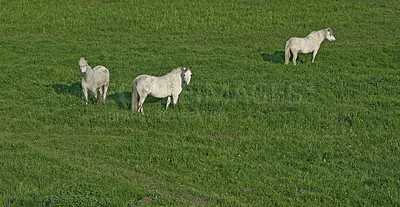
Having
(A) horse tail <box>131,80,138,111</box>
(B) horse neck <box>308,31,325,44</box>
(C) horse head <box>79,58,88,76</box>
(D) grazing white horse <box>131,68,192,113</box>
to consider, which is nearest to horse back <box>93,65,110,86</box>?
(C) horse head <box>79,58,88,76</box>

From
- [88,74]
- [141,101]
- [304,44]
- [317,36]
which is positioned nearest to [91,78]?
[88,74]

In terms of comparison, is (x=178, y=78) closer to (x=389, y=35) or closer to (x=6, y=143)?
(x=6, y=143)

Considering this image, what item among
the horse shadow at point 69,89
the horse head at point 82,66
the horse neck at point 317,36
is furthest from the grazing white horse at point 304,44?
the horse head at point 82,66

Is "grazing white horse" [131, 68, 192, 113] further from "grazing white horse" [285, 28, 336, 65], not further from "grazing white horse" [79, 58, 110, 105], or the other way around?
"grazing white horse" [285, 28, 336, 65]

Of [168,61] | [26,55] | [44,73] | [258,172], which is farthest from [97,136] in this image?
[26,55]

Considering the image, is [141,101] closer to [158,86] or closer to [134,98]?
[134,98]

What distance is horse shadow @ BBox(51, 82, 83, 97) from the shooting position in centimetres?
1698

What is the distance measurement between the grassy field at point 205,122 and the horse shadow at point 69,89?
0.10 metres

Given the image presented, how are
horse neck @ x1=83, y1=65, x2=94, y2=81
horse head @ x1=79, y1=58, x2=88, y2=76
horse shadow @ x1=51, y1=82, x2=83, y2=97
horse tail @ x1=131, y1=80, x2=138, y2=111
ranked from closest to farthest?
horse tail @ x1=131, y1=80, x2=138, y2=111 → horse head @ x1=79, y1=58, x2=88, y2=76 → horse neck @ x1=83, y1=65, x2=94, y2=81 → horse shadow @ x1=51, y1=82, x2=83, y2=97

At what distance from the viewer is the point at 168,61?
71.6 feet

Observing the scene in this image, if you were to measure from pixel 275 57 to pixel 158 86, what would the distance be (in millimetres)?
10411

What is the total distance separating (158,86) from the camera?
14.6 metres

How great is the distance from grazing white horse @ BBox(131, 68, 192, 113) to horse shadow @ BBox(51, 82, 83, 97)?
10.2 ft

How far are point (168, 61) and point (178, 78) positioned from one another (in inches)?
267
